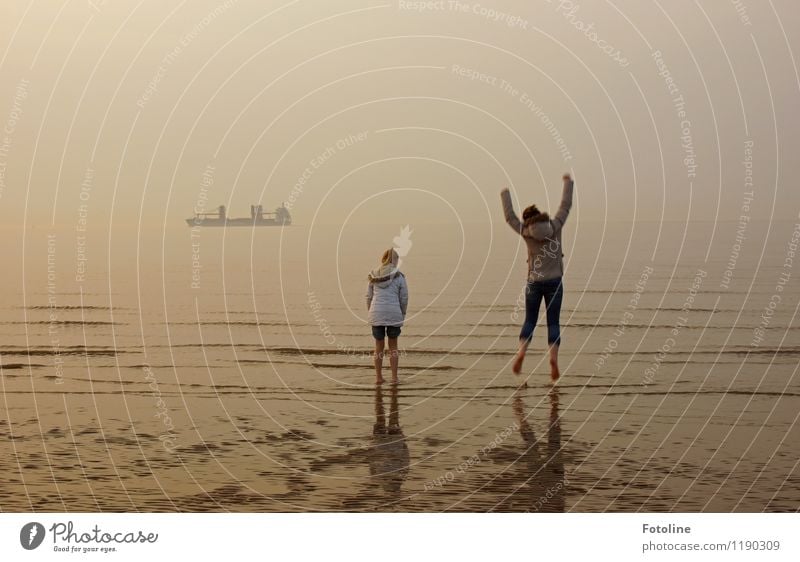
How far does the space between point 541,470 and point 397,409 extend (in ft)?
12.9

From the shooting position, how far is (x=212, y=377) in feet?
59.8

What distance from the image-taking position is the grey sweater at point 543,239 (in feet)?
48.6

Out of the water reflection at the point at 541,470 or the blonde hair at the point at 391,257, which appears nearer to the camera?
the water reflection at the point at 541,470

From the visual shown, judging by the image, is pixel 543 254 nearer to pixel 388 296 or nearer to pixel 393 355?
pixel 388 296

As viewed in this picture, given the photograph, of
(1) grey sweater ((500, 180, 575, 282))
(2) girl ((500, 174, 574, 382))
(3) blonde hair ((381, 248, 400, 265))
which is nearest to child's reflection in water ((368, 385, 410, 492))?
(3) blonde hair ((381, 248, 400, 265))

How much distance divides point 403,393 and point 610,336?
10.5 meters

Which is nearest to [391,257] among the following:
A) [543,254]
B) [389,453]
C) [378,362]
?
[378,362]

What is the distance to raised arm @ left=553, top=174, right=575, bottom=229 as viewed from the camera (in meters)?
14.5

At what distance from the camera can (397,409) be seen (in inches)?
573

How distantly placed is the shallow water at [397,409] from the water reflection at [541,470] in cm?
3

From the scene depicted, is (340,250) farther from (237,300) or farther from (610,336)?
(610,336)

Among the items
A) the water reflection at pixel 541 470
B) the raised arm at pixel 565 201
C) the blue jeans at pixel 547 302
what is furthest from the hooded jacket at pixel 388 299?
the water reflection at pixel 541 470

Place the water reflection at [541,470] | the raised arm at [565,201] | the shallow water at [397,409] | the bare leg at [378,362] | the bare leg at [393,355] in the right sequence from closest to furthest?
the water reflection at [541,470]
the shallow water at [397,409]
the raised arm at [565,201]
the bare leg at [393,355]
the bare leg at [378,362]

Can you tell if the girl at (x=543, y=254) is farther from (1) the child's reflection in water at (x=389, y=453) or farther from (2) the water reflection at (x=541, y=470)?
(1) the child's reflection in water at (x=389, y=453)
